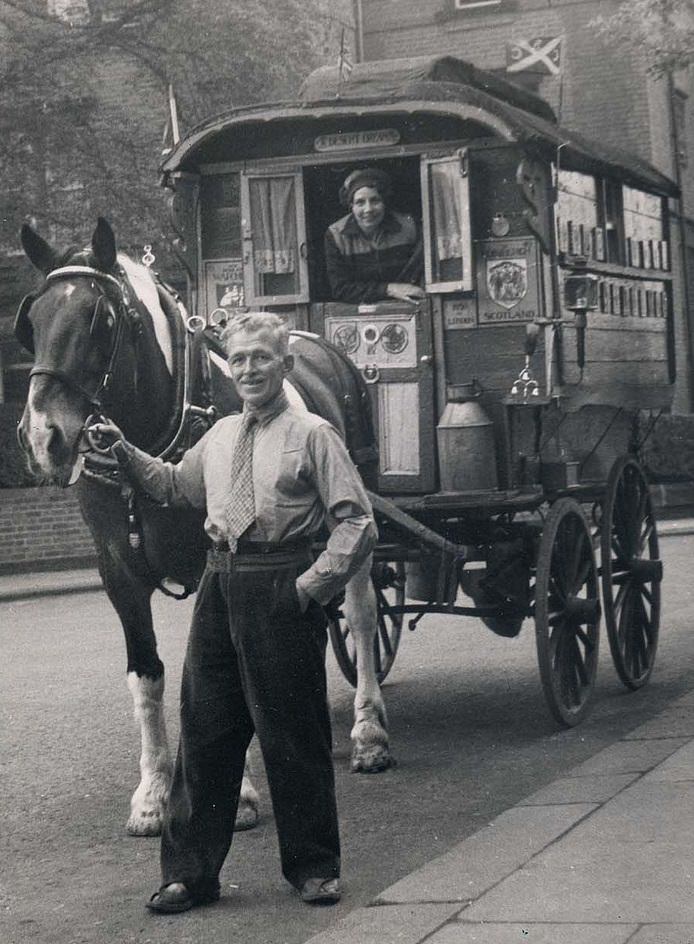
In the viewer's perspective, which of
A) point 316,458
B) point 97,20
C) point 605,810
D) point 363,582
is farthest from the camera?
point 97,20

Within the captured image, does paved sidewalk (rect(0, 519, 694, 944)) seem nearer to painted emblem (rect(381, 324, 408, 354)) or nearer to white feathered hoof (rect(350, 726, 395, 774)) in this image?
white feathered hoof (rect(350, 726, 395, 774))

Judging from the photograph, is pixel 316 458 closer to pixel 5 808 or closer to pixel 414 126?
pixel 5 808

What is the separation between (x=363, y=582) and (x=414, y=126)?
2.49 metres

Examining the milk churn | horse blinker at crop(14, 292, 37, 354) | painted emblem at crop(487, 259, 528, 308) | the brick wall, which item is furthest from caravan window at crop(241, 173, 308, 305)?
the brick wall

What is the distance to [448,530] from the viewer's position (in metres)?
8.21

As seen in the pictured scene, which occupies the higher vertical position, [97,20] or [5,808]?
[97,20]

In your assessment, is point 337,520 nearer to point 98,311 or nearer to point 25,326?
point 98,311

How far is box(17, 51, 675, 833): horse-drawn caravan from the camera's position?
7.88 m

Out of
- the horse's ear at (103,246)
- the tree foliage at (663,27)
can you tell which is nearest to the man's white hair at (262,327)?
the horse's ear at (103,246)

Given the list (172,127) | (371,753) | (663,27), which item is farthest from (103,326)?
(663,27)

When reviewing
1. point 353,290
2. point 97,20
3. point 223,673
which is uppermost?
point 97,20

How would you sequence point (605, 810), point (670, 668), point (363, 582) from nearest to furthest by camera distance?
point (605, 810) → point (363, 582) → point (670, 668)

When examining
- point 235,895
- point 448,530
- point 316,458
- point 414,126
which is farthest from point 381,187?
point 235,895

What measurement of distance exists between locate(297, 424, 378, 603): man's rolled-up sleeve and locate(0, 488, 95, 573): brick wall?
47.6 ft
